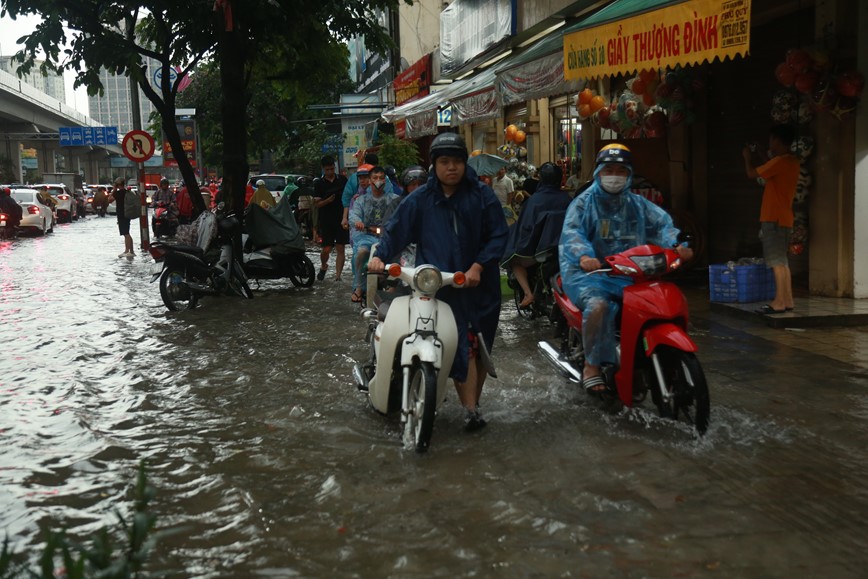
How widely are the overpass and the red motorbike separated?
4757 centimetres

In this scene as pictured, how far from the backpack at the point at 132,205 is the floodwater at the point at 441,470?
51.6 feet

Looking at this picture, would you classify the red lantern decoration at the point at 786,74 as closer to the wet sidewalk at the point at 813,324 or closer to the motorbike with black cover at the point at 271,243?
the wet sidewalk at the point at 813,324

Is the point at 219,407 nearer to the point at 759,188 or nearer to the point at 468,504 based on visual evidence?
the point at 468,504

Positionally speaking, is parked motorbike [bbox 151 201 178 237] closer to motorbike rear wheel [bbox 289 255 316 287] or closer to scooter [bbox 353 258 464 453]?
motorbike rear wheel [bbox 289 255 316 287]

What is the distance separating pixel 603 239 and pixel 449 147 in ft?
4.13

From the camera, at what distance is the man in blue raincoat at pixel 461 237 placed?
5.94 m

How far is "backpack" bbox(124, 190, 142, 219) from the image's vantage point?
24406mm

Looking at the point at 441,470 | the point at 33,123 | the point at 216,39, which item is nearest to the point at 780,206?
the point at 441,470

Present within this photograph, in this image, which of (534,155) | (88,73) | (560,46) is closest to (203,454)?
(560,46)

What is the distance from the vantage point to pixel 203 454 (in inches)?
226

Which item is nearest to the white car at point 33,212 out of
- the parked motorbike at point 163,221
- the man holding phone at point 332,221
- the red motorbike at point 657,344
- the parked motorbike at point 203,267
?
the parked motorbike at point 163,221

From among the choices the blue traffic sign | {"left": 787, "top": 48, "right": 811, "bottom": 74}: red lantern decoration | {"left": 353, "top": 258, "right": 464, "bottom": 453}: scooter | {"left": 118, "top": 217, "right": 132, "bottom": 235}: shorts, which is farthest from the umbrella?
the blue traffic sign

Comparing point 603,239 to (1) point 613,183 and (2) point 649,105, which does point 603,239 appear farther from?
(2) point 649,105

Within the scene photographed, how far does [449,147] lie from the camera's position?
587cm
